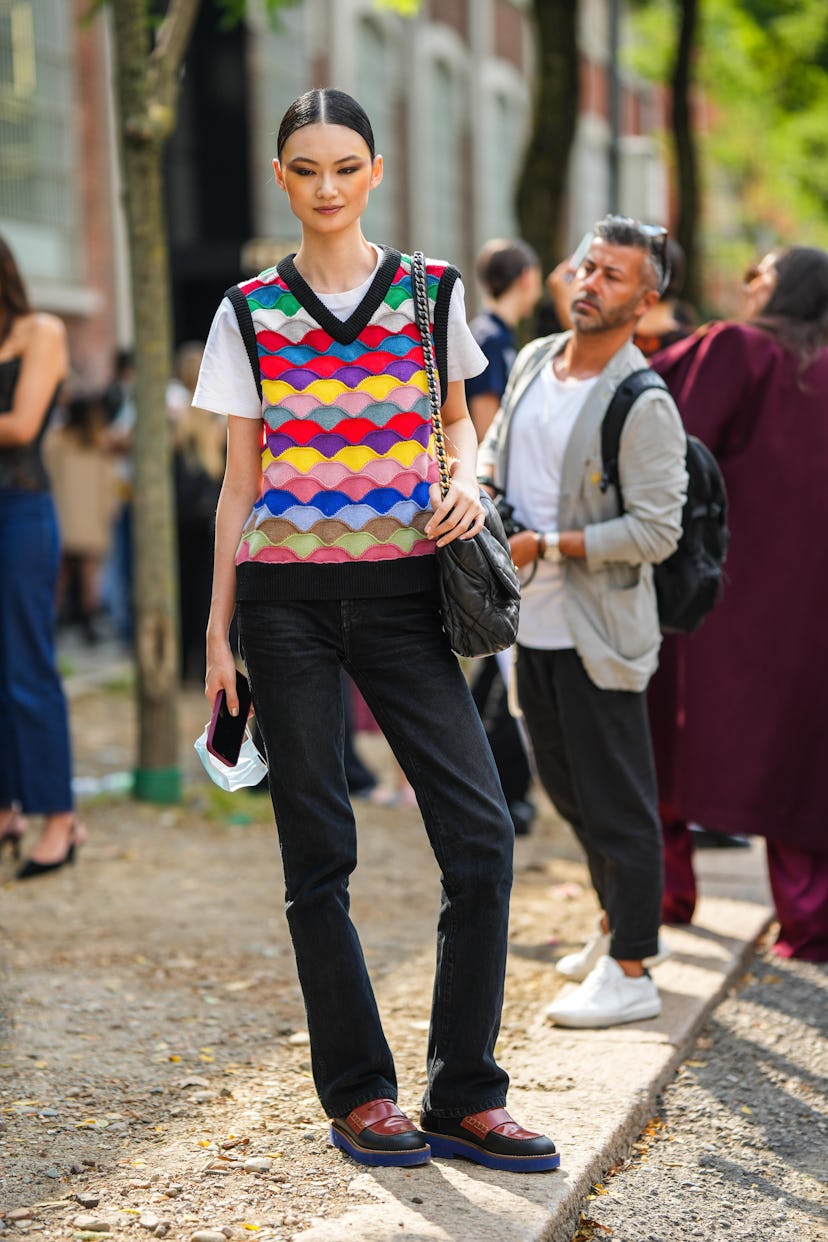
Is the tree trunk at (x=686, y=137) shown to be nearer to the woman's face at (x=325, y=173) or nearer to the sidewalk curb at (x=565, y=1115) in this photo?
the sidewalk curb at (x=565, y=1115)

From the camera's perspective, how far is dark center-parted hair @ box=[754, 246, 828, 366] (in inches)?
208

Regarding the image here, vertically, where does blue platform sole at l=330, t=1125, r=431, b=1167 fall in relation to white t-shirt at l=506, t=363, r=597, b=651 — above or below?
below

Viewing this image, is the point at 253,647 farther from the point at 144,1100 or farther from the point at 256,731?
the point at 144,1100

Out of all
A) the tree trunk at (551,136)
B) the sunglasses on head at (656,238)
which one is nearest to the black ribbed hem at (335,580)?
the sunglasses on head at (656,238)

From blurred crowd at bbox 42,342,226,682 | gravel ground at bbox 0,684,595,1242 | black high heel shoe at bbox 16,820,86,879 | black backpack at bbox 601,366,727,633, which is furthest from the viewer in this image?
blurred crowd at bbox 42,342,226,682

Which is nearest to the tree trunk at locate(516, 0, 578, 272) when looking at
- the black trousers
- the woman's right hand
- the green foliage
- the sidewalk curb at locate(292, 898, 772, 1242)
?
the black trousers

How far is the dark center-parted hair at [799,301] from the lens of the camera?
527cm

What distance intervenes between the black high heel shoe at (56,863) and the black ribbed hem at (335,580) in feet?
9.81

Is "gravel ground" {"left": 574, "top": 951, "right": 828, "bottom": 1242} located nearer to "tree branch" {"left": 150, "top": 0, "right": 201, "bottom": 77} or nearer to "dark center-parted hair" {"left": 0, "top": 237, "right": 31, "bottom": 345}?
"dark center-parted hair" {"left": 0, "top": 237, "right": 31, "bottom": 345}

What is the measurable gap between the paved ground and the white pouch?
766 mm

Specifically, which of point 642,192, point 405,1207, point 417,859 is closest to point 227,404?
point 405,1207

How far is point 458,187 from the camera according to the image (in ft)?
80.2

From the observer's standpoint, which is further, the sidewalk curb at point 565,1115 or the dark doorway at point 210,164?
the dark doorway at point 210,164

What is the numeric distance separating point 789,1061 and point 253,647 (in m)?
1.98
